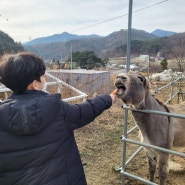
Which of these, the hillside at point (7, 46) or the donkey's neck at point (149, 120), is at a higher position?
the hillside at point (7, 46)

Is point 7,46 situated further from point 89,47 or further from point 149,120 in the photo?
point 89,47

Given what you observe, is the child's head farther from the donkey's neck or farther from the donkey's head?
the donkey's neck

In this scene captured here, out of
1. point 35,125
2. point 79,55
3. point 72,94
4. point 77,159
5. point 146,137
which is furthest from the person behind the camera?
point 79,55

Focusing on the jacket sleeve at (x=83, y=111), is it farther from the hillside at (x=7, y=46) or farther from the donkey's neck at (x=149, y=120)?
the hillside at (x=7, y=46)

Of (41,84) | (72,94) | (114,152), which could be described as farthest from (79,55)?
(41,84)

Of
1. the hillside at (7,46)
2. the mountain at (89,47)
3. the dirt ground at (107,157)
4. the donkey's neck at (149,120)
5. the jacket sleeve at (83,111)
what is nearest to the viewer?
the jacket sleeve at (83,111)

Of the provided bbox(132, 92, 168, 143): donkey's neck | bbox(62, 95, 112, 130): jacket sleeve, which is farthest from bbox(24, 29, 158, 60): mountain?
bbox(62, 95, 112, 130): jacket sleeve

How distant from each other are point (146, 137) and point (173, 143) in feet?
1.36

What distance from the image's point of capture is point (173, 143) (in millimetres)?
3006

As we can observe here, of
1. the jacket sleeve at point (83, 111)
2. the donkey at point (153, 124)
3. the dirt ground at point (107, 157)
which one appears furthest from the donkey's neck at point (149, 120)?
the jacket sleeve at point (83, 111)

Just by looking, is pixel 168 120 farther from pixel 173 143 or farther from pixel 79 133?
pixel 79 133

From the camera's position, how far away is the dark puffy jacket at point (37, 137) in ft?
4.20

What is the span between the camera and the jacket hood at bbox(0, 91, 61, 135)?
4.14 ft

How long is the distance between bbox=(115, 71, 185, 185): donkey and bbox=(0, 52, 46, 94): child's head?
1028 mm
